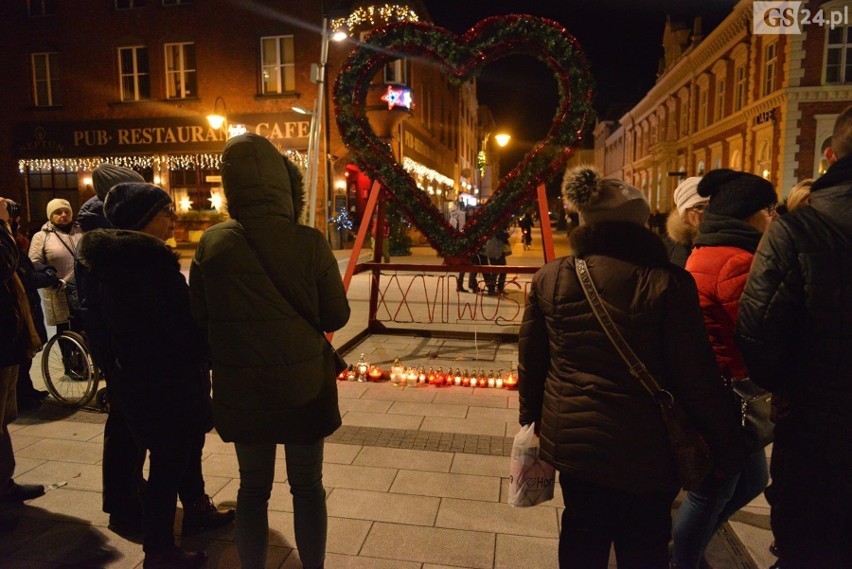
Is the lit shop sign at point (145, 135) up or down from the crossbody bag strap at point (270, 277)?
up

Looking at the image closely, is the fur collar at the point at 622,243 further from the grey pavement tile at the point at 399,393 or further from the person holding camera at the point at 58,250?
the person holding camera at the point at 58,250

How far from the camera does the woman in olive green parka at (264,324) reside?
2361 mm

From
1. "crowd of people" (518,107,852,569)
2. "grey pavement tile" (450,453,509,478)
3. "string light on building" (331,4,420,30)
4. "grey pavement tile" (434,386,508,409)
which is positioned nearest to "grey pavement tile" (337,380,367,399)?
"grey pavement tile" (434,386,508,409)

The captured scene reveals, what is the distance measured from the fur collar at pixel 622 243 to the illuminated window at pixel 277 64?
21.4m

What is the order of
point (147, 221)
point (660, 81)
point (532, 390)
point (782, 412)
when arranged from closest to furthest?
point (782, 412), point (532, 390), point (147, 221), point (660, 81)

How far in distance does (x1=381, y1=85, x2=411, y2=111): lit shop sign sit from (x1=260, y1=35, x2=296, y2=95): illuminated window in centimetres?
428

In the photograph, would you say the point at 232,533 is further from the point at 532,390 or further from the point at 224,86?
the point at 224,86

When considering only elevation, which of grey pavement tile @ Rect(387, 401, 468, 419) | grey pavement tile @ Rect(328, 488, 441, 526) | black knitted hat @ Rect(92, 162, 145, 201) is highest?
black knitted hat @ Rect(92, 162, 145, 201)

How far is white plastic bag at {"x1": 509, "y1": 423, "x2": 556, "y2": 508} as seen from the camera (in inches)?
93.5

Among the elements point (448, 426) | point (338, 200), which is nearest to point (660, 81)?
point (338, 200)

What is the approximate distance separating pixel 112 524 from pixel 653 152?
47439 mm

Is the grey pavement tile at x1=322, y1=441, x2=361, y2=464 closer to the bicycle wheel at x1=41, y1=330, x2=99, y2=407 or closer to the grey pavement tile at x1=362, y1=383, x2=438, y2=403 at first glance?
the grey pavement tile at x1=362, y1=383, x2=438, y2=403

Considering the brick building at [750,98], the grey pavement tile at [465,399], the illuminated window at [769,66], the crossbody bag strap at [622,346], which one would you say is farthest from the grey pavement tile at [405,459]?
the illuminated window at [769,66]

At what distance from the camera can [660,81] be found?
4288 centimetres
